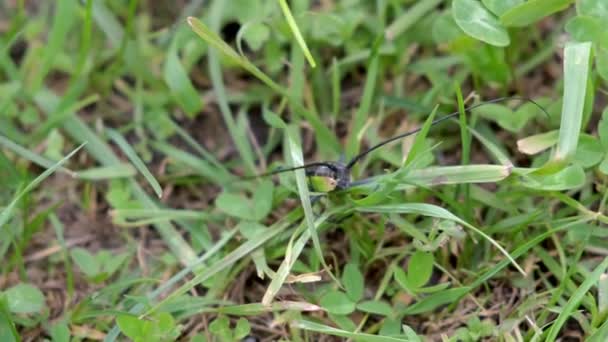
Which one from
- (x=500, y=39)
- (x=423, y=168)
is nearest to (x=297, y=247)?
(x=423, y=168)

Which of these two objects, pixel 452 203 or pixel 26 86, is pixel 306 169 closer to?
pixel 452 203

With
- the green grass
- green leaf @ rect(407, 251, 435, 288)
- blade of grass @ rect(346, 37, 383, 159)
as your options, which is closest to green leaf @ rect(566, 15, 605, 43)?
the green grass

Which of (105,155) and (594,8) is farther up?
(594,8)

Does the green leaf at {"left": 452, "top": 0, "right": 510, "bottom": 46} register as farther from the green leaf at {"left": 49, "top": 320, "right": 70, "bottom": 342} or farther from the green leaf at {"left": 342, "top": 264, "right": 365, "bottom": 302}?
the green leaf at {"left": 49, "top": 320, "right": 70, "bottom": 342}

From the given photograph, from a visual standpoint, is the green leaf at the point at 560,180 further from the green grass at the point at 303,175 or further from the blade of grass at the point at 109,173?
the blade of grass at the point at 109,173

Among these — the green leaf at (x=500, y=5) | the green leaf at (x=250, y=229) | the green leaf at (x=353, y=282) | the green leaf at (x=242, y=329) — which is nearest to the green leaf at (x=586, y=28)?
the green leaf at (x=500, y=5)

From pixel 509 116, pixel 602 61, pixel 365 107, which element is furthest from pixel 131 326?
pixel 602 61

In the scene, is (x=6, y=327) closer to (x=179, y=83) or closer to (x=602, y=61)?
(x=179, y=83)
